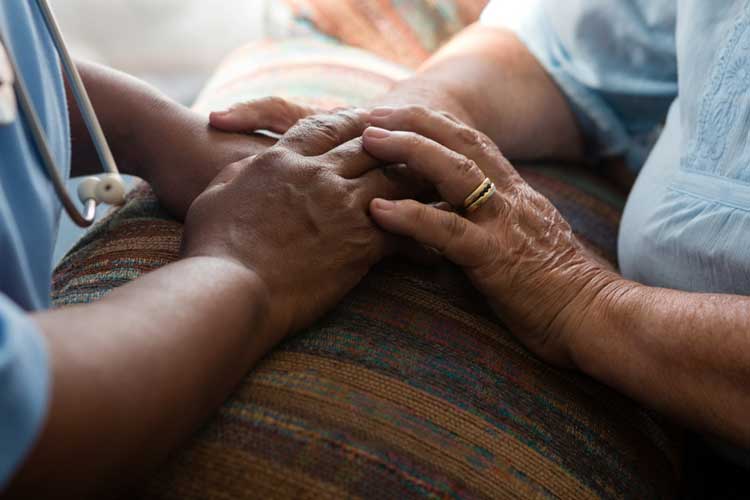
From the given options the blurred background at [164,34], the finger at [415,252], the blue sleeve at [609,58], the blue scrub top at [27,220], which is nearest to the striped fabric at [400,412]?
the finger at [415,252]

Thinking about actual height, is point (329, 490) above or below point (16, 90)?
below

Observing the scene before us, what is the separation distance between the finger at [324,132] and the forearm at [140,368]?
17 cm

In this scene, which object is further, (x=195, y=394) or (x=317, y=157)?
(x=317, y=157)

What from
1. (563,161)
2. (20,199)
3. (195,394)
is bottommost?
(563,161)

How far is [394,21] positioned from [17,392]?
3.63ft

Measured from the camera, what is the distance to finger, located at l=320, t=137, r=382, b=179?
67 cm

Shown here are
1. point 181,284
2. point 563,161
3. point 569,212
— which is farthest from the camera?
point 563,161

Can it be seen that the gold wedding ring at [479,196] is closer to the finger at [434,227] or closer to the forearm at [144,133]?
the finger at [434,227]


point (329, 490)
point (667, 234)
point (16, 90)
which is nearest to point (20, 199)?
point (16, 90)

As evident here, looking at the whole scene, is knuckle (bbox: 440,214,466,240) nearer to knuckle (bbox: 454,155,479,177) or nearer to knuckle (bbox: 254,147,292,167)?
knuckle (bbox: 454,155,479,177)

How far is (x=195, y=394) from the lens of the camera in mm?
481

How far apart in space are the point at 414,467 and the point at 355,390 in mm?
76

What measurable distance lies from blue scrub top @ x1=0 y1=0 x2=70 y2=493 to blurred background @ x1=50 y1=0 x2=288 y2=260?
1213mm

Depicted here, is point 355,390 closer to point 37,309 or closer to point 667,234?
point 37,309
